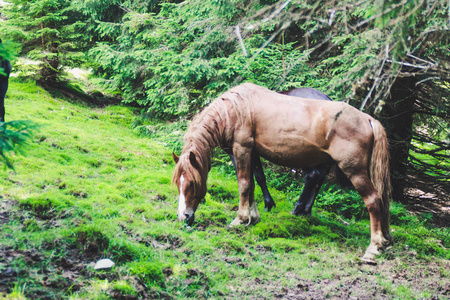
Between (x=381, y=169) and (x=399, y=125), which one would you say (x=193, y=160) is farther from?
(x=399, y=125)

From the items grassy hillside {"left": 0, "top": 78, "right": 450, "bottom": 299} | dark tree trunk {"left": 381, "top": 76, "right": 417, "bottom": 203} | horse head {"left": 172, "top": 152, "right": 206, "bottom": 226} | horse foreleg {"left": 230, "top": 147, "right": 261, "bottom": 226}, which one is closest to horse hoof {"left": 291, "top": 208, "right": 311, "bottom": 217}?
grassy hillside {"left": 0, "top": 78, "right": 450, "bottom": 299}

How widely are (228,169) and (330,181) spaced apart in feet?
7.59

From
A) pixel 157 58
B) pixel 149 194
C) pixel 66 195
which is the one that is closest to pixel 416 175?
pixel 149 194

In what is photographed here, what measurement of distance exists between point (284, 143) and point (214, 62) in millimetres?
3626

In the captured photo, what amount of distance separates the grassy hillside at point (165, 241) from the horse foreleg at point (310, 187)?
0.69 ft

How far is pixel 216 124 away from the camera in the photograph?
232 inches

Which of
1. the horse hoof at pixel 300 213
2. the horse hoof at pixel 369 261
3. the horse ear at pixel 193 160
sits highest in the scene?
the horse ear at pixel 193 160

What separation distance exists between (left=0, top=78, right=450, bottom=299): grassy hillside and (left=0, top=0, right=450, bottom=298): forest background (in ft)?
5.61

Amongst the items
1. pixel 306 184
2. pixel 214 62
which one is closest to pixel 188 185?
pixel 306 184

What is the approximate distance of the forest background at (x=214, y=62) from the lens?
689 centimetres

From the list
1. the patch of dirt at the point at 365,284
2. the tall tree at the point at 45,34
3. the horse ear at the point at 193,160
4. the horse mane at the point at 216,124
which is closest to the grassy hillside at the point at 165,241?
the patch of dirt at the point at 365,284

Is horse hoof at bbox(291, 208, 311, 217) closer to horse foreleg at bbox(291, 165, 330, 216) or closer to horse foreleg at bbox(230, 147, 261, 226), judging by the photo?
horse foreleg at bbox(291, 165, 330, 216)

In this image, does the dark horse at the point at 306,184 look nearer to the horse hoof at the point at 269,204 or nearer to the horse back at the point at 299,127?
the horse hoof at the point at 269,204

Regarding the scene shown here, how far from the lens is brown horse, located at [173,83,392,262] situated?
5328 millimetres
